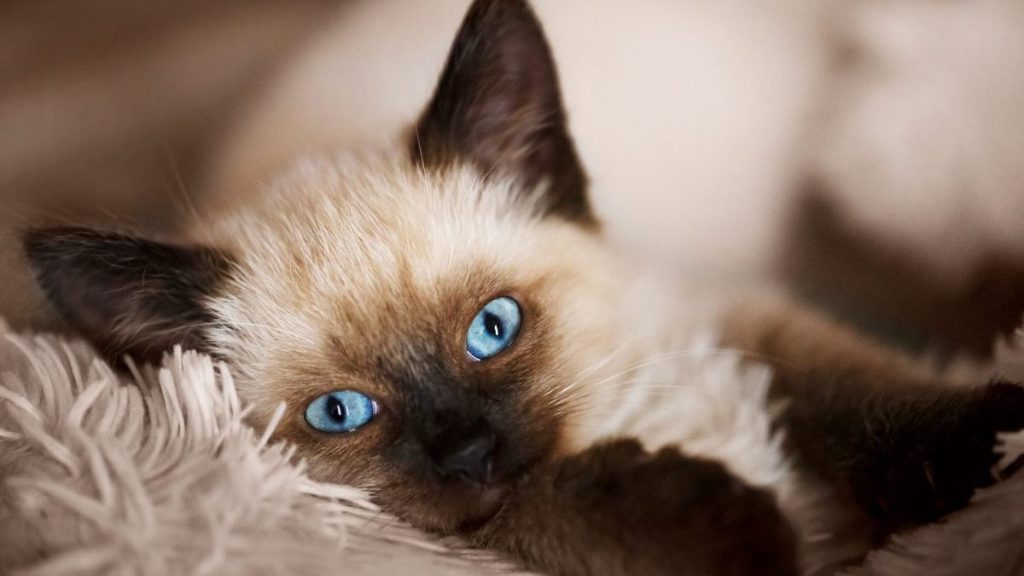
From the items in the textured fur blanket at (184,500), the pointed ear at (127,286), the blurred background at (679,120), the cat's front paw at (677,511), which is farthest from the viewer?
the blurred background at (679,120)

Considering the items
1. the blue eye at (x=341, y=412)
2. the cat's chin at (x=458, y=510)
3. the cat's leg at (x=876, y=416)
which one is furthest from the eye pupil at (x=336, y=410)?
the cat's leg at (x=876, y=416)

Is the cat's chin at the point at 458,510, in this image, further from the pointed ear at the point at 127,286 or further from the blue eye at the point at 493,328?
the pointed ear at the point at 127,286

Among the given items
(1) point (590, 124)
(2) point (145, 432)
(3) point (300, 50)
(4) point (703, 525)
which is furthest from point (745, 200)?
(2) point (145, 432)

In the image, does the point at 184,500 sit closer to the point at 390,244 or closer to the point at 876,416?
the point at 390,244

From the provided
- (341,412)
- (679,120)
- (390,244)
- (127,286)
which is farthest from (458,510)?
(679,120)

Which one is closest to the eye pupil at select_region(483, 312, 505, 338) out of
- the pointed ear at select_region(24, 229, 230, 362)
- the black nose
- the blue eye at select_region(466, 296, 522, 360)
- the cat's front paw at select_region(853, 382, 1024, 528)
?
the blue eye at select_region(466, 296, 522, 360)

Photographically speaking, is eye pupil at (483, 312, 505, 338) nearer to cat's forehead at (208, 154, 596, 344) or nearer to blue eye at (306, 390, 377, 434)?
cat's forehead at (208, 154, 596, 344)

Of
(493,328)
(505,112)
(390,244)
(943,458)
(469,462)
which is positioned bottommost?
(943,458)
